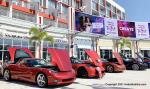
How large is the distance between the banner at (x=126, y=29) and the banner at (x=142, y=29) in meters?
0.66

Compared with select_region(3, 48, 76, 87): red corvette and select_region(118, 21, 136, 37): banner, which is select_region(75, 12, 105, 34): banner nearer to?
select_region(118, 21, 136, 37): banner

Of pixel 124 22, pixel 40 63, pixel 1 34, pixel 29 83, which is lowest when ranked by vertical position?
pixel 29 83

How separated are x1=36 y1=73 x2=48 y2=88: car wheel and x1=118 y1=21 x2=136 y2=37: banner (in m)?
30.5

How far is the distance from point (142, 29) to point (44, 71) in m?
33.8

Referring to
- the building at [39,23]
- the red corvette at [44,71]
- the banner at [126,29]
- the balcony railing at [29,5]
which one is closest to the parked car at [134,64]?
the building at [39,23]

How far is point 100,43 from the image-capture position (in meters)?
40.4

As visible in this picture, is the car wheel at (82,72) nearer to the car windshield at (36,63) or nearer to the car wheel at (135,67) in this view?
the car windshield at (36,63)

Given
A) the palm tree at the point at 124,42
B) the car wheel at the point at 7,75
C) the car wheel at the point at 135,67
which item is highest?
the palm tree at the point at 124,42

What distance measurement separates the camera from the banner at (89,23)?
116ft

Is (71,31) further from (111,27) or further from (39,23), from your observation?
(111,27)

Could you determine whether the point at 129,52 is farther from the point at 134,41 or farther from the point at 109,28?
the point at 109,28

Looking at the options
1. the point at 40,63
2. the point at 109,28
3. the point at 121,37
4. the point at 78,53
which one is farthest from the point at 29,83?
the point at 121,37

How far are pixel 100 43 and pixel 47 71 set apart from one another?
98.1 ft

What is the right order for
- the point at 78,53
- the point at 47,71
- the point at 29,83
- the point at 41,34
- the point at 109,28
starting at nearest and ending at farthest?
the point at 47,71 → the point at 29,83 → the point at 41,34 → the point at 78,53 → the point at 109,28
